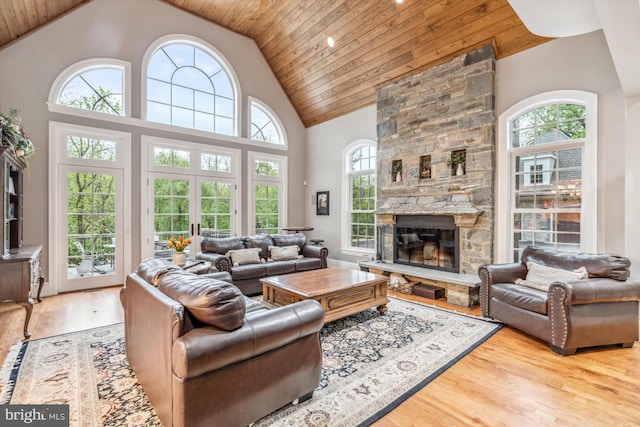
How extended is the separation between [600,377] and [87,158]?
22.1ft

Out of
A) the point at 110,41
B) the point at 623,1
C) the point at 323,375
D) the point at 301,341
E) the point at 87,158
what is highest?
the point at 110,41

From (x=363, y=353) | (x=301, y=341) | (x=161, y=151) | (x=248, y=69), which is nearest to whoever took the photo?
(x=301, y=341)

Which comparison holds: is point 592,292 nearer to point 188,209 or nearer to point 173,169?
point 188,209

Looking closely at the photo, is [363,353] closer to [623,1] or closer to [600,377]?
[600,377]

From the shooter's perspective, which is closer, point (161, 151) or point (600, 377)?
point (600, 377)

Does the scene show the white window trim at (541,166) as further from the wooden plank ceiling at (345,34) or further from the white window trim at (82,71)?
the white window trim at (82,71)

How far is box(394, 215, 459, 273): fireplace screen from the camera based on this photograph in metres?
4.82

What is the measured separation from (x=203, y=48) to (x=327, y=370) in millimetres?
6247

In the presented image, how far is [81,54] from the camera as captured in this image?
486 cm

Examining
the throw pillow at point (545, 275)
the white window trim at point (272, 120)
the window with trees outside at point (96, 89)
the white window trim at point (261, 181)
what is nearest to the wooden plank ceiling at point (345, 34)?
the white window trim at point (272, 120)

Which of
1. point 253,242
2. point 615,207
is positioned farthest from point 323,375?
point 615,207

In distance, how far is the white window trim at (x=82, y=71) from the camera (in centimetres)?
468

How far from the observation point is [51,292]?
4668mm

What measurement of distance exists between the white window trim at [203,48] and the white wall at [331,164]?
1.86m
